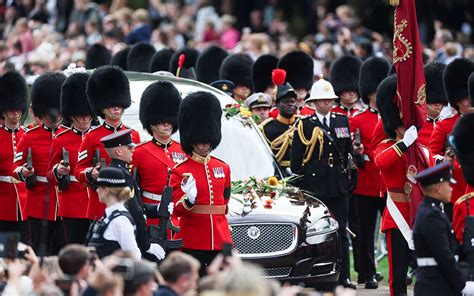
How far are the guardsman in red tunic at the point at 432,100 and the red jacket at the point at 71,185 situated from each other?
3.30 meters

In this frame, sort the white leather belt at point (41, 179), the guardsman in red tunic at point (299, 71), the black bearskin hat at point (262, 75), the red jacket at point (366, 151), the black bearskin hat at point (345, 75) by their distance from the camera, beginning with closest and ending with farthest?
the white leather belt at point (41, 179) < the red jacket at point (366, 151) < the black bearskin hat at point (345, 75) < the guardsman in red tunic at point (299, 71) < the black bearskin hat at point (262, 75)

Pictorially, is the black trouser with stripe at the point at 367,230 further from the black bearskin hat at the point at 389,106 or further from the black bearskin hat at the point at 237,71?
the black bearskin hat at the point at 237,71

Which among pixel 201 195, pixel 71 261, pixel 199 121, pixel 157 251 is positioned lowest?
pixel 157 251

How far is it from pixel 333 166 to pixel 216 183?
263 centimetres

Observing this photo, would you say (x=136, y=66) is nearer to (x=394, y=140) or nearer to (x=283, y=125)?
(x=283, y=125)

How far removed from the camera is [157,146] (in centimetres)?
1345

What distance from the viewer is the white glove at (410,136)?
44.2 feet

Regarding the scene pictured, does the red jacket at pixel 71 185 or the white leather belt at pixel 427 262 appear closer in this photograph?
the white leather belt at pixel 427 262

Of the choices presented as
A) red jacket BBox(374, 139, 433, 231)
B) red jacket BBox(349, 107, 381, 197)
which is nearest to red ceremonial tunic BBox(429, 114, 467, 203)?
red jacket BBox(374, 139, 433, 231)

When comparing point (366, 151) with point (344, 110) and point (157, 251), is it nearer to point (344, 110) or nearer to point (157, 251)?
point (344, 110)

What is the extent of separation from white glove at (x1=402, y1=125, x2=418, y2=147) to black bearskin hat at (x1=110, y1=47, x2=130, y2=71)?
307 inches

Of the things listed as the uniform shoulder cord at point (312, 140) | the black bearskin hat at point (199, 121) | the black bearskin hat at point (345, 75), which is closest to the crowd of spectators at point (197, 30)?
the black bearskin hat at point (345, 75)

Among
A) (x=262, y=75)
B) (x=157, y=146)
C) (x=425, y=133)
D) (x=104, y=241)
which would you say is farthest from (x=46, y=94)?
(x=262, y=75)

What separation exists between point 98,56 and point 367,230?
6.39 m
